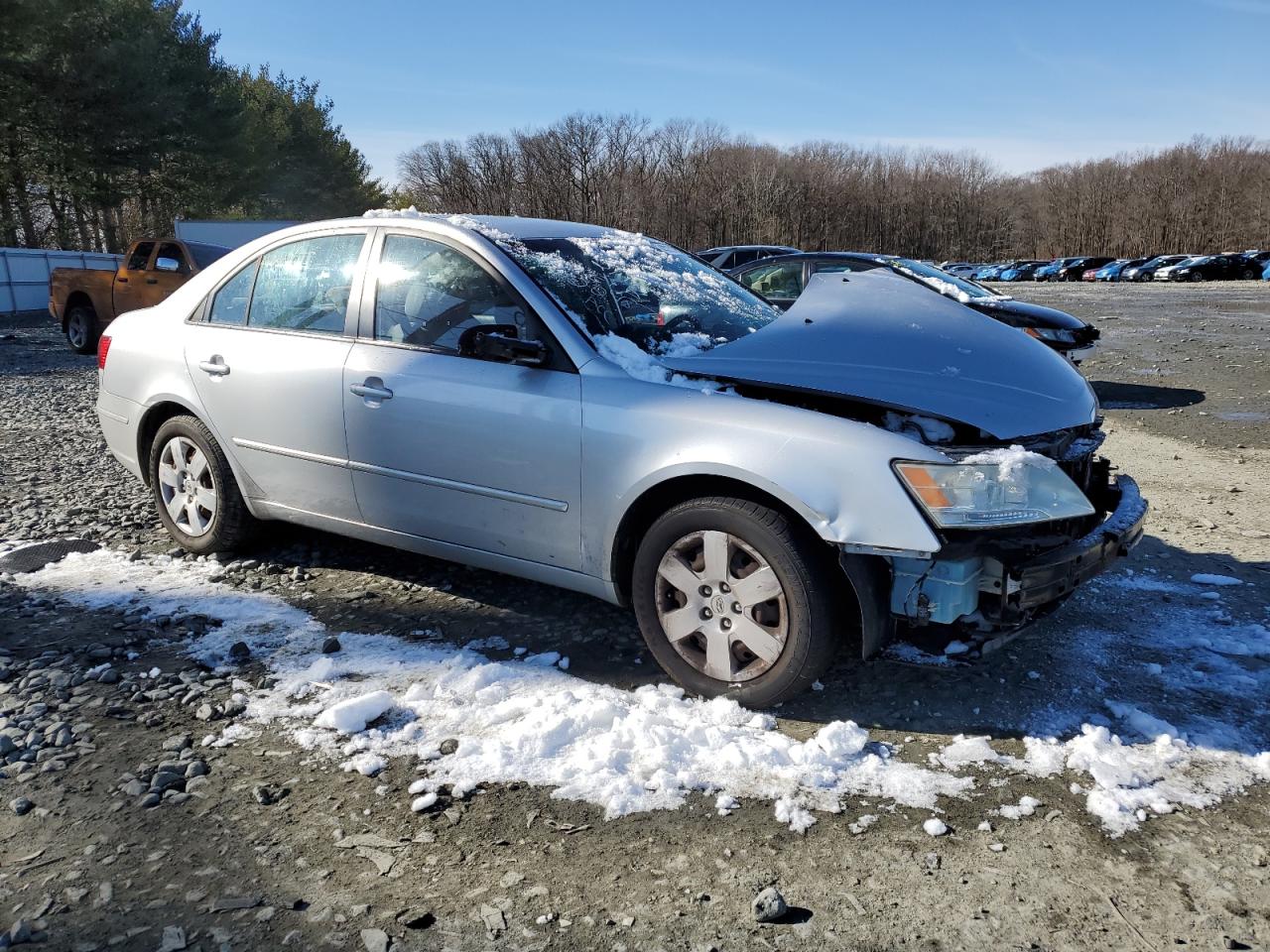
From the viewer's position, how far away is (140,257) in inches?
556

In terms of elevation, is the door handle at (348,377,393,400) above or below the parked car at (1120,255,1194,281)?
below

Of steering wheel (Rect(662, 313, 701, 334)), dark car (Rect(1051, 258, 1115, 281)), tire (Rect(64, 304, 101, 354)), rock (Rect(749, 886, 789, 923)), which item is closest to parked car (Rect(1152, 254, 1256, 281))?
dark car (Rect(1051, 258, 1115, 281))

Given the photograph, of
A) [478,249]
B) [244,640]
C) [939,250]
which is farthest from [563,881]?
[939,250]

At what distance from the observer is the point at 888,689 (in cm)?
341

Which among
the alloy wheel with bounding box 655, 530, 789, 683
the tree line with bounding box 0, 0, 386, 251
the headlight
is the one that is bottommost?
the alloy wheel with bounding box 655, 530, 789, 683

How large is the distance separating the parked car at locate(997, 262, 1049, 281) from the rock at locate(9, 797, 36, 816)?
65278 millimetres

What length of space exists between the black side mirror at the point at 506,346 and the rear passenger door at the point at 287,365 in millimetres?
768

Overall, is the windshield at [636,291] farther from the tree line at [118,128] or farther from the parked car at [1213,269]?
the parked car at [1213,269]

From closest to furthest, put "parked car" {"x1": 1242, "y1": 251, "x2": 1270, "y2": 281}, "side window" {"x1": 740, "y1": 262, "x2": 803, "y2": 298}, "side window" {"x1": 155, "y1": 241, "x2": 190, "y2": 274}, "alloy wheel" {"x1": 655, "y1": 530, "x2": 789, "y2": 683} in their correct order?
"alloy wheel" {"x1": 655, "y1": 530, "x2": 789, "y2": 683}
"side window" {"x1": 740, "y1": 262, "x2": 803, "y2": 298}
"side window" {"x1": 155, "y1": 241, "x2": 190, "y2": 274}
"parked car" {"x1": 1242, "y1": 251, "x2": 1270, "y2": 281}

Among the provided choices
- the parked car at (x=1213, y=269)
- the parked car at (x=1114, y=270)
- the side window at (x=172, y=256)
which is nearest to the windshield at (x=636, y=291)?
the side window at (x=172, y=256)

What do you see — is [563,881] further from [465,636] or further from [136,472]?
[136,472]

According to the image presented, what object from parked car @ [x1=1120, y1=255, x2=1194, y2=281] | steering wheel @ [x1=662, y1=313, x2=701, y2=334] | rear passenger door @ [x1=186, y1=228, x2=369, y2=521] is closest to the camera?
steering wheel @ [x1=662, y1=313, x2=701, y2=334]

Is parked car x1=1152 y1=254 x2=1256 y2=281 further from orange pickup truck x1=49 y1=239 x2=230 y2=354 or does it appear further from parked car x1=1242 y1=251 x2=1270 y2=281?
orange pickup truck x1=49 y1=239 x2=230 y2=354

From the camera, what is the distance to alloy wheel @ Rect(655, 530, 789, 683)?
10.2 feet
